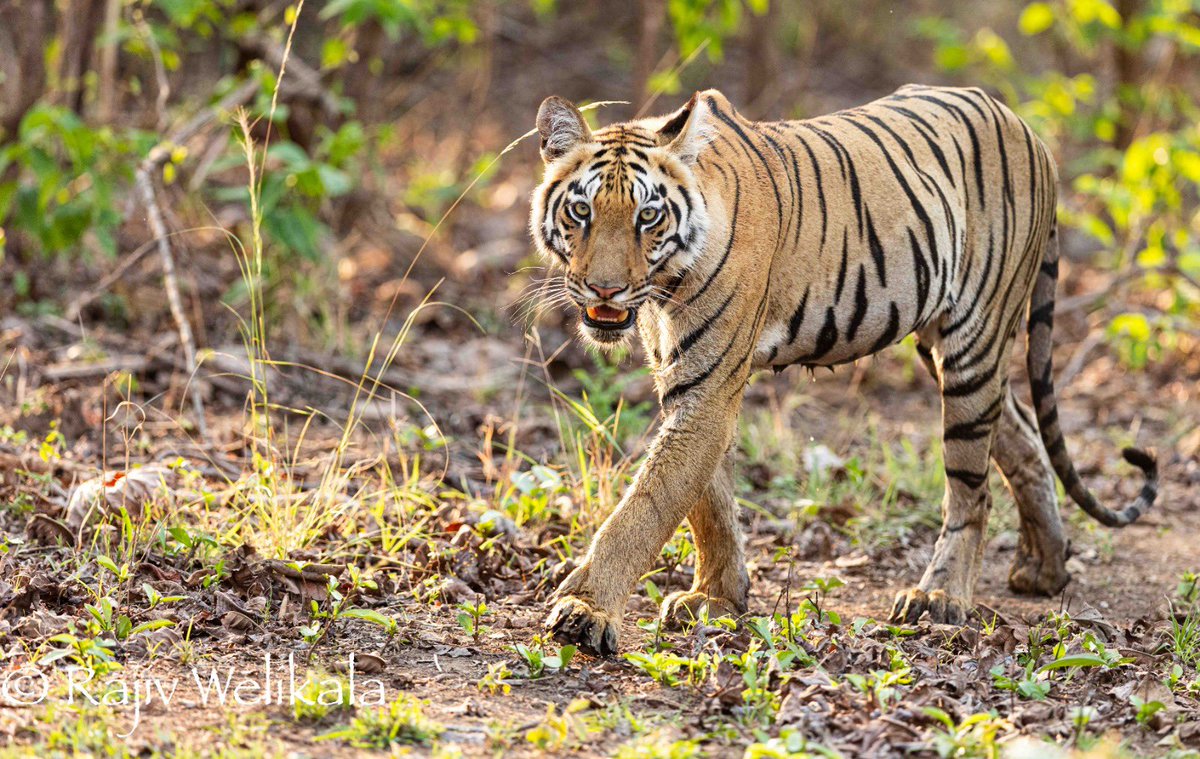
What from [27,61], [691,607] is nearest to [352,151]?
[27,61]

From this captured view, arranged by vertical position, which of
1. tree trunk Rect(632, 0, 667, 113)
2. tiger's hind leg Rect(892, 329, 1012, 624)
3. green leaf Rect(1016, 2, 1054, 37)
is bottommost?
tiger's hind leg Rect(892, 329, 1012, 624)

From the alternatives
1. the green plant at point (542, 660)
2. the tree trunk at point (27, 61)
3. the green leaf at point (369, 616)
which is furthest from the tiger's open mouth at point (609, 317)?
the tree trunk at point (27, 61)

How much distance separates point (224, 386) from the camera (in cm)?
642

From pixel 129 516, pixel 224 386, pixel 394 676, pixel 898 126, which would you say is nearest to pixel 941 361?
pixel 898 126

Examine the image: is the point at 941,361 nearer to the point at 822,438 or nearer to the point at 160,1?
the point at 822,438

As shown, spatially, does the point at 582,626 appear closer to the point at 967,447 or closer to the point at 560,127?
the point at 560,127

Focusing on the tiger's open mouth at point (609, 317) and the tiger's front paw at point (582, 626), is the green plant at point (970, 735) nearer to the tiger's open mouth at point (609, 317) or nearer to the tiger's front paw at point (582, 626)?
the tiger's front paw at point (582, 626)

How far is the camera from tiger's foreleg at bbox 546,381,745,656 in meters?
3.78

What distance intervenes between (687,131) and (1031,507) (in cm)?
222

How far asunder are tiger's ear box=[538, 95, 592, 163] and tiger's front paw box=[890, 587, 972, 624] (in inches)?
76.2

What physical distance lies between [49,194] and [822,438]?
12.9ft

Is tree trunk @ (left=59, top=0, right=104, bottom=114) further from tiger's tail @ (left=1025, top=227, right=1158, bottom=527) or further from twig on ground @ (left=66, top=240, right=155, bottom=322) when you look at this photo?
tiger's tail @ (left=1025, top=227, right=1158, bottom=527)

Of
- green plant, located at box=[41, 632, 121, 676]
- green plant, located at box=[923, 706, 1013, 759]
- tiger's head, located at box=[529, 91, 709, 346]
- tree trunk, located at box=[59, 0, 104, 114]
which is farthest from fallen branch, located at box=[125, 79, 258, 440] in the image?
green plant, located at box=[923, 706, 1013, 759]

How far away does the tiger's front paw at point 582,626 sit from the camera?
376 cm
